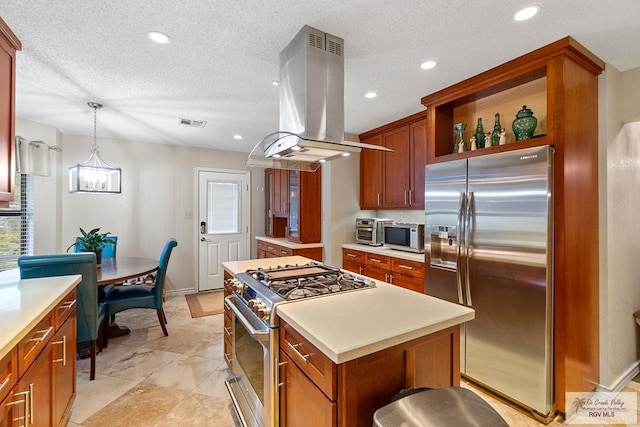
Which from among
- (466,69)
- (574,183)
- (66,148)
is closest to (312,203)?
(466,69)

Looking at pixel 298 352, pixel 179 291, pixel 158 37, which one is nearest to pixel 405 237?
pixel 298 352

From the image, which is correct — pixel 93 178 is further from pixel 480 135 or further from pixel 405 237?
pixel 480 135

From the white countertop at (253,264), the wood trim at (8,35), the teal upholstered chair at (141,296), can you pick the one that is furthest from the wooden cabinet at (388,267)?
the wood trim at (8,35)

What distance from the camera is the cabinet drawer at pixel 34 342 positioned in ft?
4.07

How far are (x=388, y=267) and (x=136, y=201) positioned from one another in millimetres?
3845

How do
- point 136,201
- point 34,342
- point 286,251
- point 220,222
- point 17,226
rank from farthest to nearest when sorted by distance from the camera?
point 220,222
point 136,201
point 286,251
point 17,226
point 34,342

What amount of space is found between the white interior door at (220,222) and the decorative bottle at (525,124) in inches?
166

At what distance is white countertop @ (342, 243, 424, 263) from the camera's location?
304 centimetres

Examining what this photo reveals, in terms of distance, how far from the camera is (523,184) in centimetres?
201

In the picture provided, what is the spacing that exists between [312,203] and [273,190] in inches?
Answer: 47.6

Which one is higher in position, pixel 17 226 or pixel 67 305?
pixel 17 226

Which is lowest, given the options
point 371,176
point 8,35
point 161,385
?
point 161,385

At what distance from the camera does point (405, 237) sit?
335 cm

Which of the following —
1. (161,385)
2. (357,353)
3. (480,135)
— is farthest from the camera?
(480,135)
